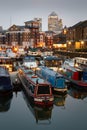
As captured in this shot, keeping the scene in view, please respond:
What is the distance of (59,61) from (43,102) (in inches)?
1162

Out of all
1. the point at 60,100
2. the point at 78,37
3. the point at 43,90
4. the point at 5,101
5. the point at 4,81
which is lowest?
the point at 60,100

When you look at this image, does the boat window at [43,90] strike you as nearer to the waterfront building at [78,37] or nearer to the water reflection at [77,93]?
the water reflection at [77,93]

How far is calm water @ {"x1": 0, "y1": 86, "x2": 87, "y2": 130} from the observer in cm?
3125

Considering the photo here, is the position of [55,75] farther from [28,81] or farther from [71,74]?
[71,74]

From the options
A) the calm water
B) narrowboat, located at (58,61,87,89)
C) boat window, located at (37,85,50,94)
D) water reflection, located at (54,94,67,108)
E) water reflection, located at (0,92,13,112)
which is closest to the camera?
the calm water

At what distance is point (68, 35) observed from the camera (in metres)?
A: 137

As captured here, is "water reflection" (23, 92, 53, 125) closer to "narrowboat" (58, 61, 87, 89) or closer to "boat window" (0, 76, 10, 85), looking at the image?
"boat window" (0, 76, 10, 85)

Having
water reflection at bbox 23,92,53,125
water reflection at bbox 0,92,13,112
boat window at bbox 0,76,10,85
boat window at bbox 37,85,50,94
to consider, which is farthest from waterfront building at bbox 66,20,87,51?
water reflection at bbox 23,92,53,125

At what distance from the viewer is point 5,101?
4066 centimetres

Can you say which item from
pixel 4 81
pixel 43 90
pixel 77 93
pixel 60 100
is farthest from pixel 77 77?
pixel 43 90

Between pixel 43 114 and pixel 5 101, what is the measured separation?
6574mm

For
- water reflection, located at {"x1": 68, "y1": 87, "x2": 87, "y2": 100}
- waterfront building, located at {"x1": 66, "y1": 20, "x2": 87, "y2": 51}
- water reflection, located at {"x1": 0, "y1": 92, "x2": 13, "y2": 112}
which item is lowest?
water reflection, located at {"x1": 68, "y1": 87, "x2": 87, "y2": 100}

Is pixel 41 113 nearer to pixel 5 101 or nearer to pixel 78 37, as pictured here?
pixel 5 101

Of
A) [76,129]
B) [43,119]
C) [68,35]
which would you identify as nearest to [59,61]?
[43,119]
